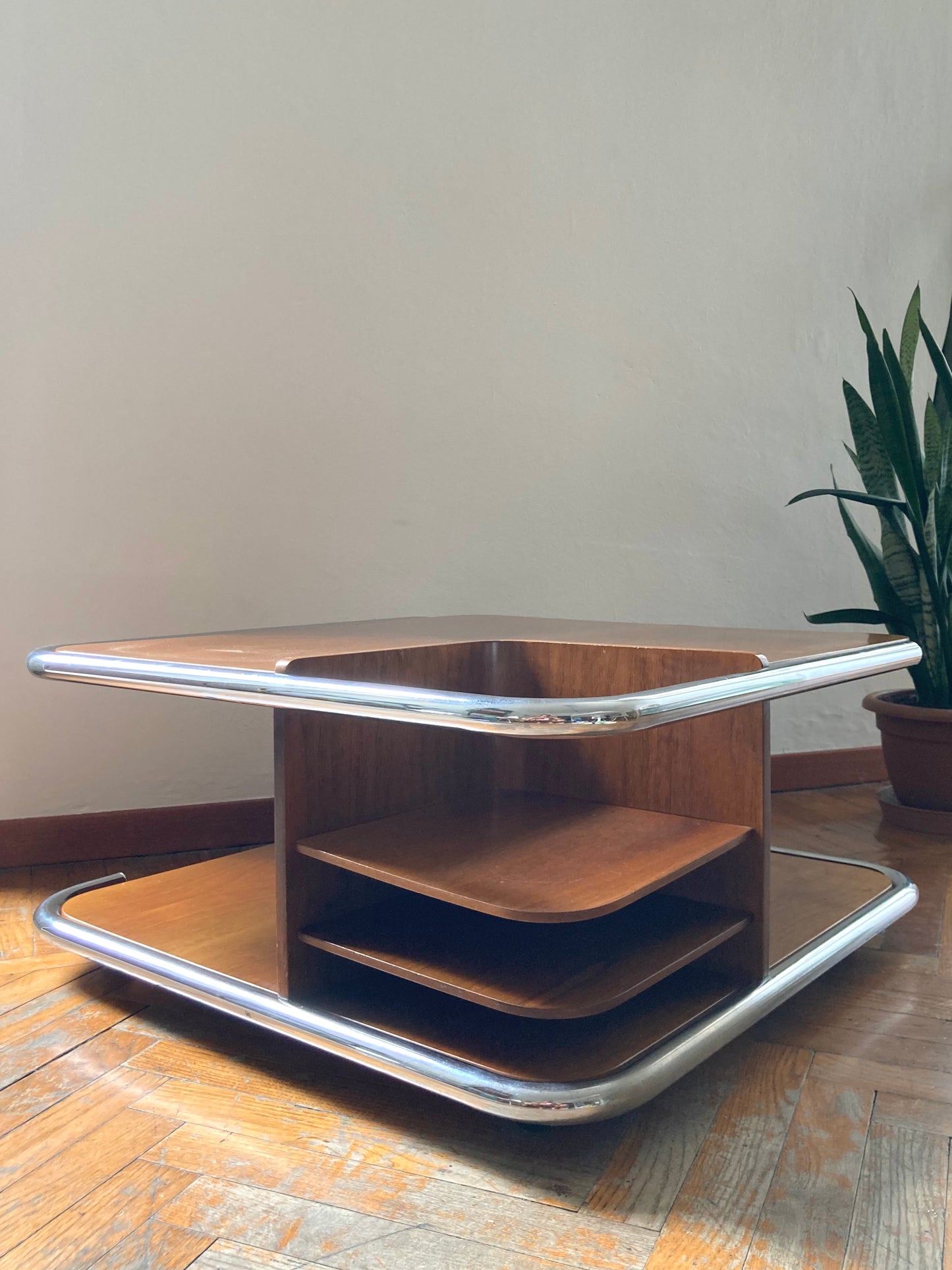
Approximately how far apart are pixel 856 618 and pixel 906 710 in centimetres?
14

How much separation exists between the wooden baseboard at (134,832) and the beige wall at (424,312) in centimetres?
2

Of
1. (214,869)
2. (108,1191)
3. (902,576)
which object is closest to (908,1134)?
(108,1191)

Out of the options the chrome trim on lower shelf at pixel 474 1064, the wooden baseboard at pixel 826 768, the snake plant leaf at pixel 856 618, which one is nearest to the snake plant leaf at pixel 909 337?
the snake plant leaf at pixel 856 618

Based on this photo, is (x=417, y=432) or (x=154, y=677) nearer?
(x=154, y=677)

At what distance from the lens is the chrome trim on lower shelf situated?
589 millimetres

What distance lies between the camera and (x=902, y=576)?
1.38 metres

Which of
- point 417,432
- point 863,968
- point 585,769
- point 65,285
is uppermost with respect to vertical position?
point 65,285

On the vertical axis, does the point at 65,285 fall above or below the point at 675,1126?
above

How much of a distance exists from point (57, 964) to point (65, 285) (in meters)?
0.79

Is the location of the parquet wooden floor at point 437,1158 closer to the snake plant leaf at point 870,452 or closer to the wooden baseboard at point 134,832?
the wooden baseboard at point 134,832

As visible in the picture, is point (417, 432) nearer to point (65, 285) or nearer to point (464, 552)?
point (464, 552)

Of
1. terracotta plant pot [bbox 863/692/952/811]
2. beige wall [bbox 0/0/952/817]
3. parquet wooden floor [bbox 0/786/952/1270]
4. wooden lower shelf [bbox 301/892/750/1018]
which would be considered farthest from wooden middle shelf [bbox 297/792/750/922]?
terracotta plant pot [bbox 863/692/952/811]

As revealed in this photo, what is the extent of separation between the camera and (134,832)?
1.28 meters

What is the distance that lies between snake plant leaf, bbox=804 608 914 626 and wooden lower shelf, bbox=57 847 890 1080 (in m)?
0.47
